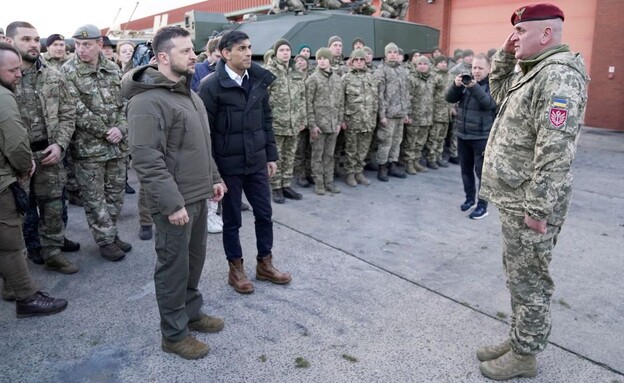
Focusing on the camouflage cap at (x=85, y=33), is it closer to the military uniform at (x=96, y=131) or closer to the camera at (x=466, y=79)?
the military uniform at (x=96, y=131)

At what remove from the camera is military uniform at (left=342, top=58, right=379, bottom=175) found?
730 centimetres

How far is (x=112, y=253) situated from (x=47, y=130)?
3.94ft

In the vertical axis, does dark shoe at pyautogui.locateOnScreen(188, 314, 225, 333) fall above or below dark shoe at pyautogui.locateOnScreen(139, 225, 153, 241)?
below

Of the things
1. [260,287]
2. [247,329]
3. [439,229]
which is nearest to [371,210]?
[439,229]

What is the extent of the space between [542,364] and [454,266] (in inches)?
61.8

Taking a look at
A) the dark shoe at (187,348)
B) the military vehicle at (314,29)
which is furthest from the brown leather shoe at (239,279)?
the military vehicle at (314,29)

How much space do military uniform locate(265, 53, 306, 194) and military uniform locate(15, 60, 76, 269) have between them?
272 cm

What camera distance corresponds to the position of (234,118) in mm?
3883

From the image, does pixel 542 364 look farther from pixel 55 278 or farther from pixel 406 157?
pixel 406 157

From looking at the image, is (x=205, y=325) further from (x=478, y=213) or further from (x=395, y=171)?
(x=395, y=171)

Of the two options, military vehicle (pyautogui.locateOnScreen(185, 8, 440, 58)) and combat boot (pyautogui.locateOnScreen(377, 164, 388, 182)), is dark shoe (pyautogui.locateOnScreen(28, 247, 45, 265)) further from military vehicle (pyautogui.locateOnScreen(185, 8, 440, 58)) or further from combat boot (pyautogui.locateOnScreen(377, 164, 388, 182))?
combat boot (pyautogui.locateOnScreen(377, 164, 388, 182))

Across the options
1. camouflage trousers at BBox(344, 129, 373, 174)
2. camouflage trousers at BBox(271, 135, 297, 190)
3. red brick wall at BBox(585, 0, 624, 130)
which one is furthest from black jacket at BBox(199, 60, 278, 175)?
red brick wall at BBox(585, 0, 624, 130)

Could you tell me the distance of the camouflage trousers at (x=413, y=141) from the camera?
8289 millimetres

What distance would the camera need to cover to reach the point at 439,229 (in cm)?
568
